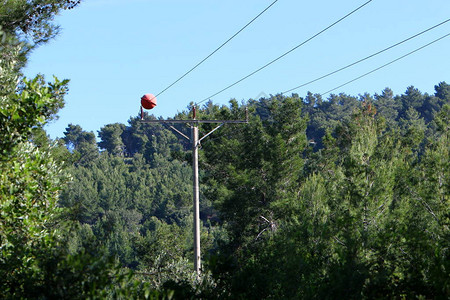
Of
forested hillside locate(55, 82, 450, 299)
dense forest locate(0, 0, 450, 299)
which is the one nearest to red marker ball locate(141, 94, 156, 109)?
dense forest locate(0, 0, 450, 299)

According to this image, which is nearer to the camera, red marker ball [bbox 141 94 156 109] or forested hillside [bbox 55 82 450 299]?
forested hillside [bbox 55 82 450 299]

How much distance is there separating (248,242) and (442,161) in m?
22.5

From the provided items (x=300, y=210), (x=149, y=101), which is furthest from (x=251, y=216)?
(x=149, y=101)

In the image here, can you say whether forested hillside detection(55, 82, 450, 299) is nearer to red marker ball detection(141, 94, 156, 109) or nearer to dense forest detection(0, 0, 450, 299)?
dense forest detection(0, 0, 450, 299)

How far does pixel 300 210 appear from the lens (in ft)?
89.5

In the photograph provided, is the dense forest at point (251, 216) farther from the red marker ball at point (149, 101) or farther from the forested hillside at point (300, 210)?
the red marker ball at point (149, 101)

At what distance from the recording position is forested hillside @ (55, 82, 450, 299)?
→ 7.93 m

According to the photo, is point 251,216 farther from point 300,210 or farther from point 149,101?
point 149,101

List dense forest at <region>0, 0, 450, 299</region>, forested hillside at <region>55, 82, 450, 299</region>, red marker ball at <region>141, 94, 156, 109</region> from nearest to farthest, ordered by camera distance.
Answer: dense forest at <region>0, 0, 450, 299</region> < forested hillside at <region>55, 82, 450, 299</region> < red marker ball at <region>141, 94, 156, 109</region>

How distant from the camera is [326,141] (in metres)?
42.0

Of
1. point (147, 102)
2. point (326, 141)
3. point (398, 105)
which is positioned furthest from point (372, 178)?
point (398, 105)

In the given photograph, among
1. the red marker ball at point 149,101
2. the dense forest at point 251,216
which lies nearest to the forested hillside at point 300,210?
the dense forest at point 251,216

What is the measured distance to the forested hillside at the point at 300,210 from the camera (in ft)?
26.0

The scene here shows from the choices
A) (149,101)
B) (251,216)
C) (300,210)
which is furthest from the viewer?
(251,216)
